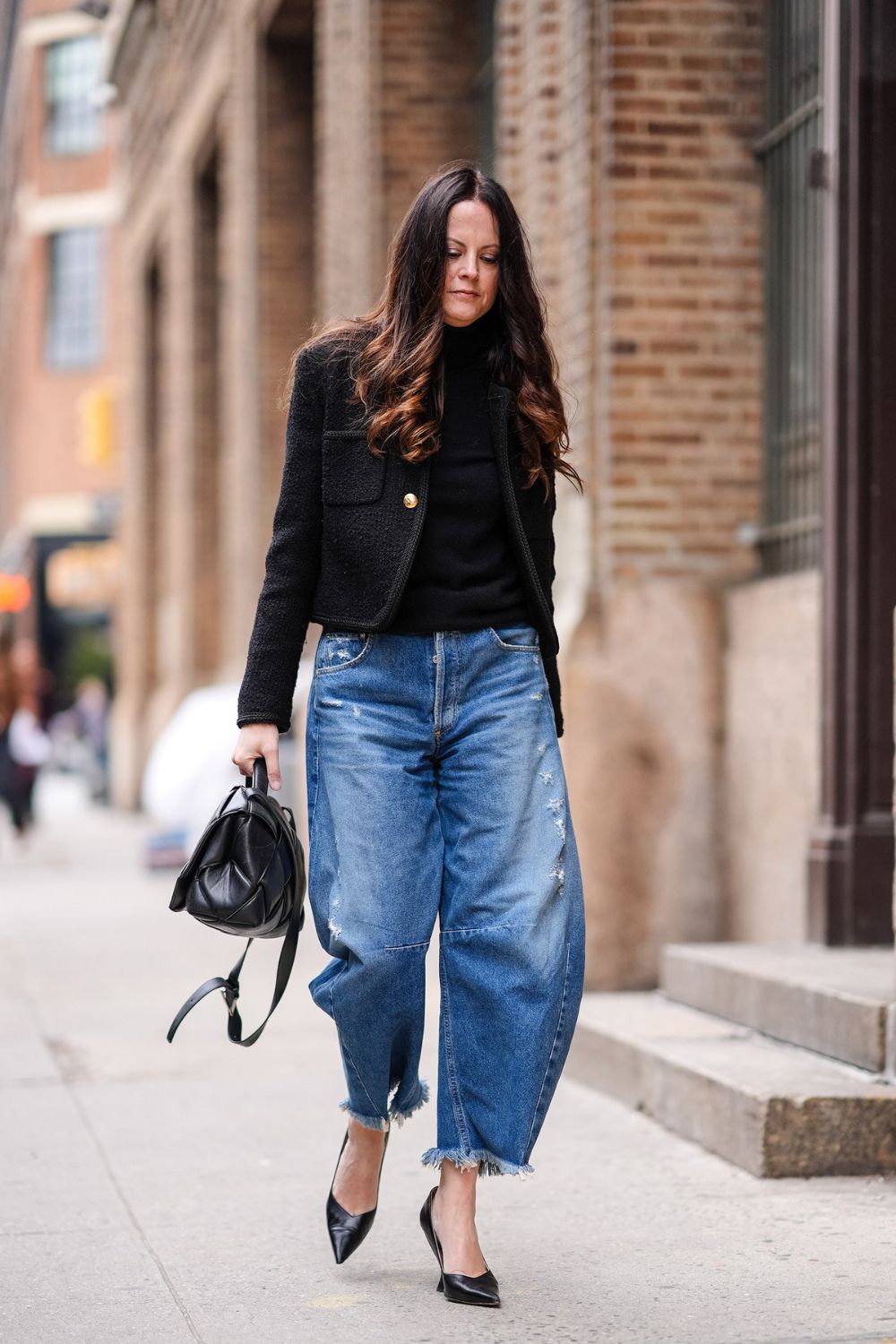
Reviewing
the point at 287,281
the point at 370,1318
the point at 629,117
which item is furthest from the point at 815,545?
the point at 287,281

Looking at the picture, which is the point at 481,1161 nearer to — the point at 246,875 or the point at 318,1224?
the point at 246,875

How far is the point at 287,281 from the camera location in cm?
1309

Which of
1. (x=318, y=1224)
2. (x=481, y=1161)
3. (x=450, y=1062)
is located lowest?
(x=318, y=1224)

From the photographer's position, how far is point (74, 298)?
39.7 metres

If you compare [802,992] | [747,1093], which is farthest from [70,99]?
[747,1093]

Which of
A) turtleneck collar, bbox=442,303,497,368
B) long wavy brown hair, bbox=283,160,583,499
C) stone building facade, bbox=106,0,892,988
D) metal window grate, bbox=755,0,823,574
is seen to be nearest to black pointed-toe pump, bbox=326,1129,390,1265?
long wavy brown hair, bbox=283,160,583,499

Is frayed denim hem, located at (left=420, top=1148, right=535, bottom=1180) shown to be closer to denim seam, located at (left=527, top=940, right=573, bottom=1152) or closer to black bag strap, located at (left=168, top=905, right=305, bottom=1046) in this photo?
denim seam, located at (left=527, top=940, right=573, bottom=1152)

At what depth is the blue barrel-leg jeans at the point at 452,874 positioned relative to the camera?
375 cm

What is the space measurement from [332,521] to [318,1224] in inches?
64.6

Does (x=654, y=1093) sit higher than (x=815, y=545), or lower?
lower

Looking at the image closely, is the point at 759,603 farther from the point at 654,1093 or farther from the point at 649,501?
the point at 654,1093

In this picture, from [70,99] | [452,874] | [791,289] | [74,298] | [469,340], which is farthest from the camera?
[74,298]

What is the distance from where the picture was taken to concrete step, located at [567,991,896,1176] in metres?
4.71

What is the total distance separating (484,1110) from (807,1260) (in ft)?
2.63
